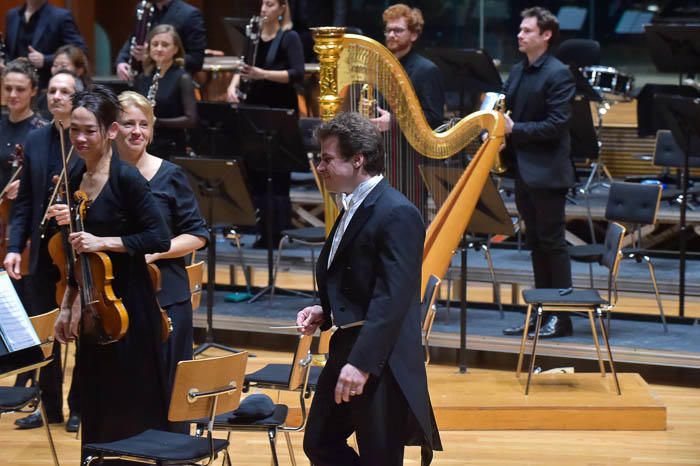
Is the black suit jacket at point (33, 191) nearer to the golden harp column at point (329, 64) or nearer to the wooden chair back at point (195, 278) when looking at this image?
the wooden chair back at point (195, 278)

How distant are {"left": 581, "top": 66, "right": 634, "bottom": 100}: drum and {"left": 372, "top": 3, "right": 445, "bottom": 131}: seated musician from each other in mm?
2983

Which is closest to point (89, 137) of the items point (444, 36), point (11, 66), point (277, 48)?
point (11, 66)

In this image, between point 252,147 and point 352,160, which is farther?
point 252,147

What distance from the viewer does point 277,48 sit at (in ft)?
24.2

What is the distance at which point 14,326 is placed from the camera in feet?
12.0

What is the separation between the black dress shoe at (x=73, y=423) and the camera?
17.8ft

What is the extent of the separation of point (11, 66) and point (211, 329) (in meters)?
1.81

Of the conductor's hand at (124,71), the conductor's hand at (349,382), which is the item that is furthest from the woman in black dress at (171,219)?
the conductor's hand at (124,71)

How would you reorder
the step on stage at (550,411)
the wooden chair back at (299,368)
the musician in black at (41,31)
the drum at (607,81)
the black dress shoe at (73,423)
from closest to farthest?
the wooden chair back at (299,368) → the black dress shoe at (73,423) → the step on stage at (550,411) → the musician in black at (41,31) → the drum at (607,81)

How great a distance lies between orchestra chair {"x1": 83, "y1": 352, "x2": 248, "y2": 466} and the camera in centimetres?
363

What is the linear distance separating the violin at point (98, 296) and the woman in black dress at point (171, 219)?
0.38 metres

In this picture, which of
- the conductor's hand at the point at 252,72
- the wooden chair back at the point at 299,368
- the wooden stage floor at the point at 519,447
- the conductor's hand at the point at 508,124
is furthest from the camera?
the conductor's hand at the point at 252,72

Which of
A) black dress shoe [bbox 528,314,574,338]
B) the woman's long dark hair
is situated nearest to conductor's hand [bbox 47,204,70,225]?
the woman's long dark hair

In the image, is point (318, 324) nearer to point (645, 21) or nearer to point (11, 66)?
point (11, 66)
